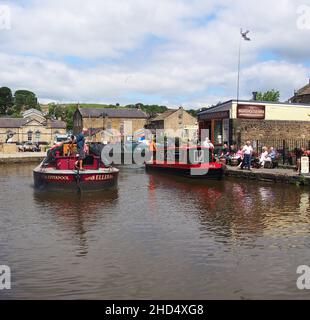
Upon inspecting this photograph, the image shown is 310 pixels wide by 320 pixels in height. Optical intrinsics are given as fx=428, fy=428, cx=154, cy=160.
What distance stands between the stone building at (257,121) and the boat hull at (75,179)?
1501 centimetres

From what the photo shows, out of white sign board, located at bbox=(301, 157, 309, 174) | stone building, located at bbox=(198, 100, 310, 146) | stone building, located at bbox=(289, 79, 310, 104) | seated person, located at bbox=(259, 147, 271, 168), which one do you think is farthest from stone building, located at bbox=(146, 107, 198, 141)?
white sign board, located at bbox=(301, 157, 309, 174)

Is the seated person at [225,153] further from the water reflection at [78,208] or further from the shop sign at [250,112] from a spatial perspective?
the water reflection at [78,208]

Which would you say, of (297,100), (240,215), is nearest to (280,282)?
(240,215)

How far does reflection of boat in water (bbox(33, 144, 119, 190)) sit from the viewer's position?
56.2 feet

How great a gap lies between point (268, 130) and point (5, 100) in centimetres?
13401

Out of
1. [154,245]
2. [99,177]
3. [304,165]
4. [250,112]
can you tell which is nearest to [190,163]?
[304,165]

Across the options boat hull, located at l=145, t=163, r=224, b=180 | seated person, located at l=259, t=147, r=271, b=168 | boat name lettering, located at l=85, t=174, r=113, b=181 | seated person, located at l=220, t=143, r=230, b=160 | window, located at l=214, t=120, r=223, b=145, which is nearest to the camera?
boat name lettering, located at l=85, t=174, r=113, b=181

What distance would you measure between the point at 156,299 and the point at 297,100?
51.9 meters

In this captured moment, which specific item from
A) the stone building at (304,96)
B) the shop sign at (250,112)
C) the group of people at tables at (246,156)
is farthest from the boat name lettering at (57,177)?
the stone building at (304,96)

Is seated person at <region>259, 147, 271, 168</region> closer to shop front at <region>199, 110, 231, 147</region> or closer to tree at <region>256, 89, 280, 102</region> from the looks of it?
shop front at <region>199, 110, 231, 147</region>

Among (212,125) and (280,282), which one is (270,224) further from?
(212,125)

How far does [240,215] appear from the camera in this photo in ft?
41.8

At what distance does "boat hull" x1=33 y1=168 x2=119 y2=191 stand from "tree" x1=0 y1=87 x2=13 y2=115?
5405 inches

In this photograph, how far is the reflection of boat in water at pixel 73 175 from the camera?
1714cm
